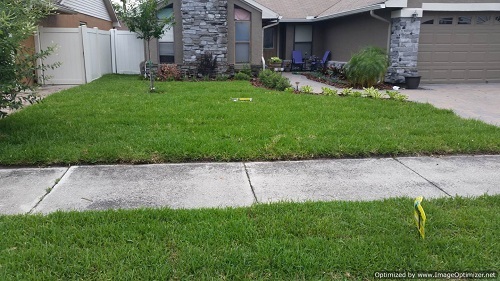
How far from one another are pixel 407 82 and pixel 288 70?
8403 millimetres

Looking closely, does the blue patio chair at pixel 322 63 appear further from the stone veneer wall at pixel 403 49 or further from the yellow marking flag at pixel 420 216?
the yellow marking flag at pixel 420 216

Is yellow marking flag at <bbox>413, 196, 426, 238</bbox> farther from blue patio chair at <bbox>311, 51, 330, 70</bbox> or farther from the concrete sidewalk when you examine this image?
blue patio chair at <bbox>311, 51, 330, 70</bbox>

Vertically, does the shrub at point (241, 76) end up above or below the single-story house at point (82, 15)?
below

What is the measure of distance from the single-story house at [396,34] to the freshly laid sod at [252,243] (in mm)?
11805

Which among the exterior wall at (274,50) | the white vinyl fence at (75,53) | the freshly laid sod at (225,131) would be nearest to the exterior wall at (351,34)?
the exterior wall at (274,50)

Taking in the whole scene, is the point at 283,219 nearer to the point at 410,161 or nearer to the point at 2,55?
the point at 410,161

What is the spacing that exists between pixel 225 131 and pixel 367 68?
8478 millimetres

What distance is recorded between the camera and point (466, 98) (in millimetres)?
11523

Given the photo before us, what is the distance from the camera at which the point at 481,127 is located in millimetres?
7027

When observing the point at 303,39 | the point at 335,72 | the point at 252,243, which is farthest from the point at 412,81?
the point at 252,243

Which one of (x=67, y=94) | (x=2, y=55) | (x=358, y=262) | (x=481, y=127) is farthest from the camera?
(x=67, y=94)

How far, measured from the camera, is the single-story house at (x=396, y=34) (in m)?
14.4

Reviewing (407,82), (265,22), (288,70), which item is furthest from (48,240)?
(288,70)

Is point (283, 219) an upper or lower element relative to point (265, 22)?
lower
